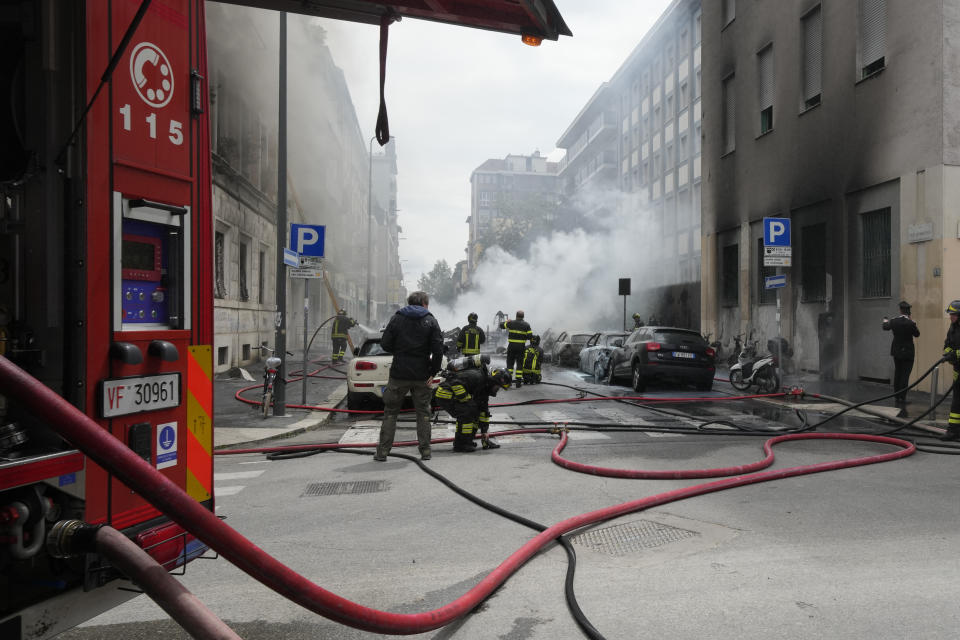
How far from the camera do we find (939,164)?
12969 mm

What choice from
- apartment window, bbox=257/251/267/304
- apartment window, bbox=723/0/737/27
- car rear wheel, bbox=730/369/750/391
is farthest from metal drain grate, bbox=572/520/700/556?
apartment window, bbox=723/0/737/27

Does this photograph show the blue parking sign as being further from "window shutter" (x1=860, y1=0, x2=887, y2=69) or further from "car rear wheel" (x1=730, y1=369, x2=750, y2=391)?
"window shutter" (x1=860, y1=0, x2=887, y2=69)

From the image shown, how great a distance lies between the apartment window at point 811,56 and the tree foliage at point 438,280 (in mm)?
87487

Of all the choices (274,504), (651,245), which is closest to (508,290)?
(651,245)

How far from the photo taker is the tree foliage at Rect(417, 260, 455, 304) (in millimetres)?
107812

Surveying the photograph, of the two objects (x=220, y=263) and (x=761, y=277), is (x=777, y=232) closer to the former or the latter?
(x=761, y=277)

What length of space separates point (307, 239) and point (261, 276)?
512 inches

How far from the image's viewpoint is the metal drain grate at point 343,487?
6.08 meters

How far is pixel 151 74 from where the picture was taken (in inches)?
107

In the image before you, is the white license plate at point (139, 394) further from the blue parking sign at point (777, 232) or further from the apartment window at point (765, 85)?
the apartment window at point (765, 85)

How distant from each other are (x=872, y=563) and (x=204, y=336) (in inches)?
145

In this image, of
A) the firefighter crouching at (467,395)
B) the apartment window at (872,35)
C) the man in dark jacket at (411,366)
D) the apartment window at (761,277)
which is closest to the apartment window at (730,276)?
the apartment window at (761,277)

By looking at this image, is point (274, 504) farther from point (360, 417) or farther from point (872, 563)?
point (360, 417)

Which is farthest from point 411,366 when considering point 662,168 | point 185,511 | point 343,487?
point 662,168
